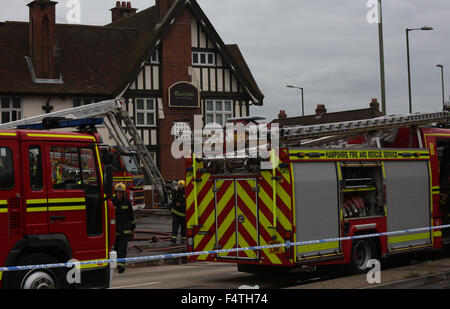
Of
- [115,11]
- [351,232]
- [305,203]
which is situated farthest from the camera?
[115,11]

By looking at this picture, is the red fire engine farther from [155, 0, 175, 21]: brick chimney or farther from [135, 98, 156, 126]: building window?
[155, 0, 175, 21]: brick chimney

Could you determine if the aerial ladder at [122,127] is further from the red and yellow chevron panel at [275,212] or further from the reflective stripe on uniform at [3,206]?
the reflective stripe on uniform at [3,206]

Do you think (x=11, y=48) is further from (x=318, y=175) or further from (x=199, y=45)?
(x=318, y=175)

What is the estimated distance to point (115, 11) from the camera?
173ft

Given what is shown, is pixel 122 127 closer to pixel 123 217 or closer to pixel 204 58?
pixel 204 58

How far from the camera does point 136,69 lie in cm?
4022

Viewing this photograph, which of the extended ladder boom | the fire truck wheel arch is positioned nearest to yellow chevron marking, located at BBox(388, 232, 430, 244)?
the extended ladder boom

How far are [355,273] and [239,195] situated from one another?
2.56 metres

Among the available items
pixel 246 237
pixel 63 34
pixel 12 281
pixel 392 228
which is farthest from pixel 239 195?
pixel 63 34

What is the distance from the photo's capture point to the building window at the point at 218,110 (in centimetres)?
4303

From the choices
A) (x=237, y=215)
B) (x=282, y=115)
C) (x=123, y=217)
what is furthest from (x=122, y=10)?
(x=237, y=215)

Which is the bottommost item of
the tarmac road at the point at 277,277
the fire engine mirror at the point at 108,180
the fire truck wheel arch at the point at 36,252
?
the tarmac road at the point at 277,277

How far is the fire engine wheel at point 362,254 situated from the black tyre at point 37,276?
541 centimetres

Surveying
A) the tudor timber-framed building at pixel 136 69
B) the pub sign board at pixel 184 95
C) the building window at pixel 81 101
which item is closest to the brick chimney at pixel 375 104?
the tudor timber-framed building at pixel 136 69
